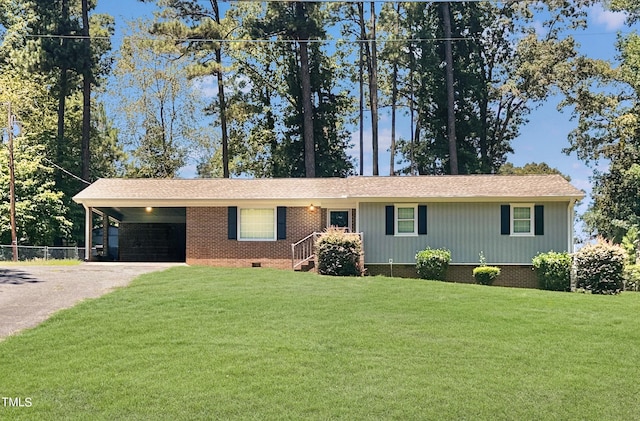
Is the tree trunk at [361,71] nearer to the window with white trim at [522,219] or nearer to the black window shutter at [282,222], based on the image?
the black window shutter at [282,222]

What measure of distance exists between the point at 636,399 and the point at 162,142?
111 ft

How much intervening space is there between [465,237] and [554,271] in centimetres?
279

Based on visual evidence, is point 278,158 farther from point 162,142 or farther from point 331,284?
point 331,284

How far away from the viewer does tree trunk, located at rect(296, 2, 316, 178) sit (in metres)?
34.4

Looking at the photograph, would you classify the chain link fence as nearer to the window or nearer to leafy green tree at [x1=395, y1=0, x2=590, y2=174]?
the window

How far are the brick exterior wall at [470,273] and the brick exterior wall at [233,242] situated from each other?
8.69 feet

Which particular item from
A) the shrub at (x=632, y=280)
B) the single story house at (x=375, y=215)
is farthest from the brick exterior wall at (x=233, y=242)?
the shrub at (x=632, y=280)

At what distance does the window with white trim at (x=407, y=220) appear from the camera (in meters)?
20.7

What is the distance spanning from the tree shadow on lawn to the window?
1033cm

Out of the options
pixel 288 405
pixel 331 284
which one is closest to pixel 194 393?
pixel 288 405

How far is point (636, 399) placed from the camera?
822cm

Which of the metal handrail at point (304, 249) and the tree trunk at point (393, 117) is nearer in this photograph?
the metal handrail at point (304, 249)

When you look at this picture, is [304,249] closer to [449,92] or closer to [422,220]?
[422,220]

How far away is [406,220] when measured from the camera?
818 inches
